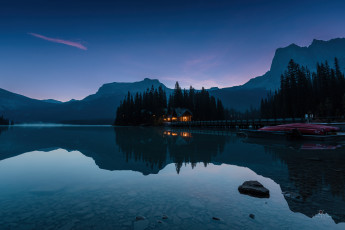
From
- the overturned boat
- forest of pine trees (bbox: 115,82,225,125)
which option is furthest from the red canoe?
forest of pine trees (bbox: 115,82,225,125)

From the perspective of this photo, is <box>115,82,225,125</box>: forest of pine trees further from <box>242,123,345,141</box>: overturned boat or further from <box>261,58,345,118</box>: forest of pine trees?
<box>242,123,345,141</box>: overturned boat

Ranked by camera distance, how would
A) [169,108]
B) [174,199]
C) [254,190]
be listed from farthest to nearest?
[169,108]
[254,190]
[174,199]

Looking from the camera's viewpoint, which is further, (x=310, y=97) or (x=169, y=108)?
(x=169, y=108)

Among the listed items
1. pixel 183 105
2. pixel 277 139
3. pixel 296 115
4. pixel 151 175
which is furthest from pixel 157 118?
pixel 151 175

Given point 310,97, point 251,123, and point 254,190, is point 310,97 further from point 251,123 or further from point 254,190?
point 254,190

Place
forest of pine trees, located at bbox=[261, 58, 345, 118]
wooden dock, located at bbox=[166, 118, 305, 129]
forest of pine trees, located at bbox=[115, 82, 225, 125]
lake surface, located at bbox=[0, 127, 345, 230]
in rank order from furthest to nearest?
forest of pine trees, located at bbox=[115, 82, 225, 125] → forest of pine trees, located at bbox=[261, 58, 345, 118] → wooden dock, located at bbox=[166, 118, 305, 129] → lake surface, located at bbox=[0, 127, 345, 230]

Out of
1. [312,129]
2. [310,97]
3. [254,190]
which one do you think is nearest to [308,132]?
[312,129]

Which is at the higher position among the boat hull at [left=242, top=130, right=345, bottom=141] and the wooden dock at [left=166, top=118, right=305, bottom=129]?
the wooden dock at [left=166, top=118, right=305, bottom=129]

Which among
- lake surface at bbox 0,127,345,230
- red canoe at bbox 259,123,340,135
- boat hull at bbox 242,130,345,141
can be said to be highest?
red canoe at bbox 259,123,340,135

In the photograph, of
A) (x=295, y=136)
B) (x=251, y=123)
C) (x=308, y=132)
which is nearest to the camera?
(x=308, y=132)

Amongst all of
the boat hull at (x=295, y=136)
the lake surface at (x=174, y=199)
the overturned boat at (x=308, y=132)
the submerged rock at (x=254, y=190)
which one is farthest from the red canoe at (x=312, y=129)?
the submerged rock at (x=254, y=190)

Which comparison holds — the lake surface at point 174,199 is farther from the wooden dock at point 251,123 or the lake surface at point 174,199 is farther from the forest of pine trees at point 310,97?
the forest of pine trees at point 310,97

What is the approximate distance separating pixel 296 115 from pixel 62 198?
6837cm

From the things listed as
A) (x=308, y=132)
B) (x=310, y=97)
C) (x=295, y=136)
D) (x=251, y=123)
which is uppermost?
(x=310, y=97)
